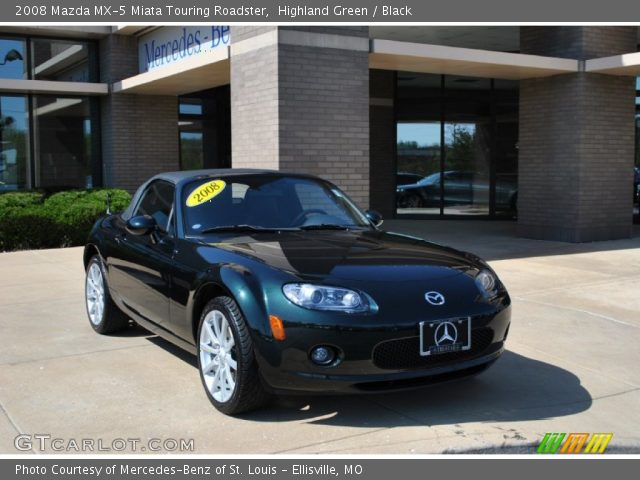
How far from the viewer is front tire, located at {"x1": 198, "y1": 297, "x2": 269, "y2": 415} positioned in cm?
406

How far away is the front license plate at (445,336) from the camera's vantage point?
4.05 meters

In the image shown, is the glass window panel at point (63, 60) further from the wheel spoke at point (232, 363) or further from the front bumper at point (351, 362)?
the front bumper at point (351, 362)


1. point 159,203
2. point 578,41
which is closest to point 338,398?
point 159,203

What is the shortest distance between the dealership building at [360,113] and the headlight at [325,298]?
19.8 ft

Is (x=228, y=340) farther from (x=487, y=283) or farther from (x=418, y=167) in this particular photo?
(x=418, y=167)

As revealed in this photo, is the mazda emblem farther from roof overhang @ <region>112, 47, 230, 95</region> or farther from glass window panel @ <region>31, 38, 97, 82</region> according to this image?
glass window panel @ <region>31, 38, 97, 82</region>

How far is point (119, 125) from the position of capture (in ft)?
51.3

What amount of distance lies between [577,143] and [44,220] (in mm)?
9172

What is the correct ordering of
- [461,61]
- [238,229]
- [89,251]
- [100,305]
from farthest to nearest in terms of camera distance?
[461,61] → [89,251] → [100,305] → [238,229]

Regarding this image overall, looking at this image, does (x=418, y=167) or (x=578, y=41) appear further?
(x=418, y=167)

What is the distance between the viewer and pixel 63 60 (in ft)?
52.2

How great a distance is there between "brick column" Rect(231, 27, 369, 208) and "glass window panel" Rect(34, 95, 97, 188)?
6744mm

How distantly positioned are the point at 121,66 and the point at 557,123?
29.7ft

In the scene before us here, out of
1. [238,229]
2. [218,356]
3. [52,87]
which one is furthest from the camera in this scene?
[52,87]
